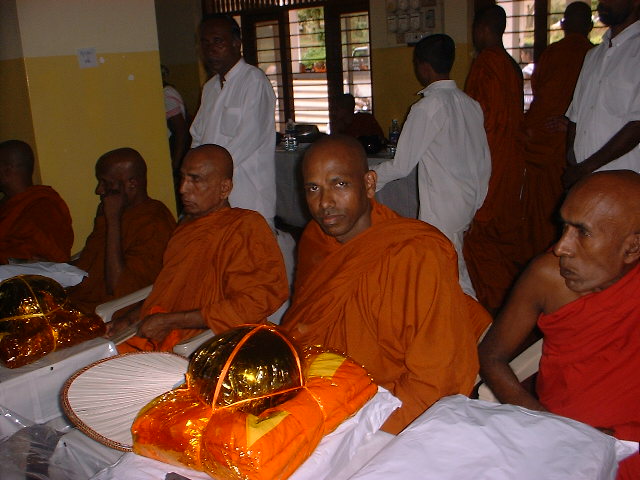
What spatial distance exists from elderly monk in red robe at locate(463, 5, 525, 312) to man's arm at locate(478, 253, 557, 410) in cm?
282

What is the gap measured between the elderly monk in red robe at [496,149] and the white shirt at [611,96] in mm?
1114

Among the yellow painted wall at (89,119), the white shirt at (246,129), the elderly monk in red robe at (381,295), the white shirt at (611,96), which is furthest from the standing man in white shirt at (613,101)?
the yellow painted wall at (89,119)

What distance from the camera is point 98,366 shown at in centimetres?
141

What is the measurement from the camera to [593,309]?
1823 mm

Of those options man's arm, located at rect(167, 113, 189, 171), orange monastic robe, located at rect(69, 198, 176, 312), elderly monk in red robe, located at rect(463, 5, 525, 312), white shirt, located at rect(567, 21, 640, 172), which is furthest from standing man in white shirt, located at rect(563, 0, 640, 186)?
man's arm, located at rect(167, 113, 189, 171)

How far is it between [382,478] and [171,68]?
974 cm

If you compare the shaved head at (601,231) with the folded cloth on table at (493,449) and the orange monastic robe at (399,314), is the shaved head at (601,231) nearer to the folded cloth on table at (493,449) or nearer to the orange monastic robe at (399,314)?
the orange monastic robe at (399,314)

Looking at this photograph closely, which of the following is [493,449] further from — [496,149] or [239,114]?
[496,149]

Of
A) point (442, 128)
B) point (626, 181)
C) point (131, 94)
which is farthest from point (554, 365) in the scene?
point (131, 94)

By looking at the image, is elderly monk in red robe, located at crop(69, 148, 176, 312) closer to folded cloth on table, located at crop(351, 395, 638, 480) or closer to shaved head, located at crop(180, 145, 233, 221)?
shaved head, located at crop(180, 145, 233, 221)

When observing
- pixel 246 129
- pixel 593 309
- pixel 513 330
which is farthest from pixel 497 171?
pixel 593 309

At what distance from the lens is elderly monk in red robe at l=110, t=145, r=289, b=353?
239 centimetres

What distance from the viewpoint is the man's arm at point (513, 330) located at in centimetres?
Answer: 192

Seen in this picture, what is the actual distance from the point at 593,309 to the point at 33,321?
151 cm
